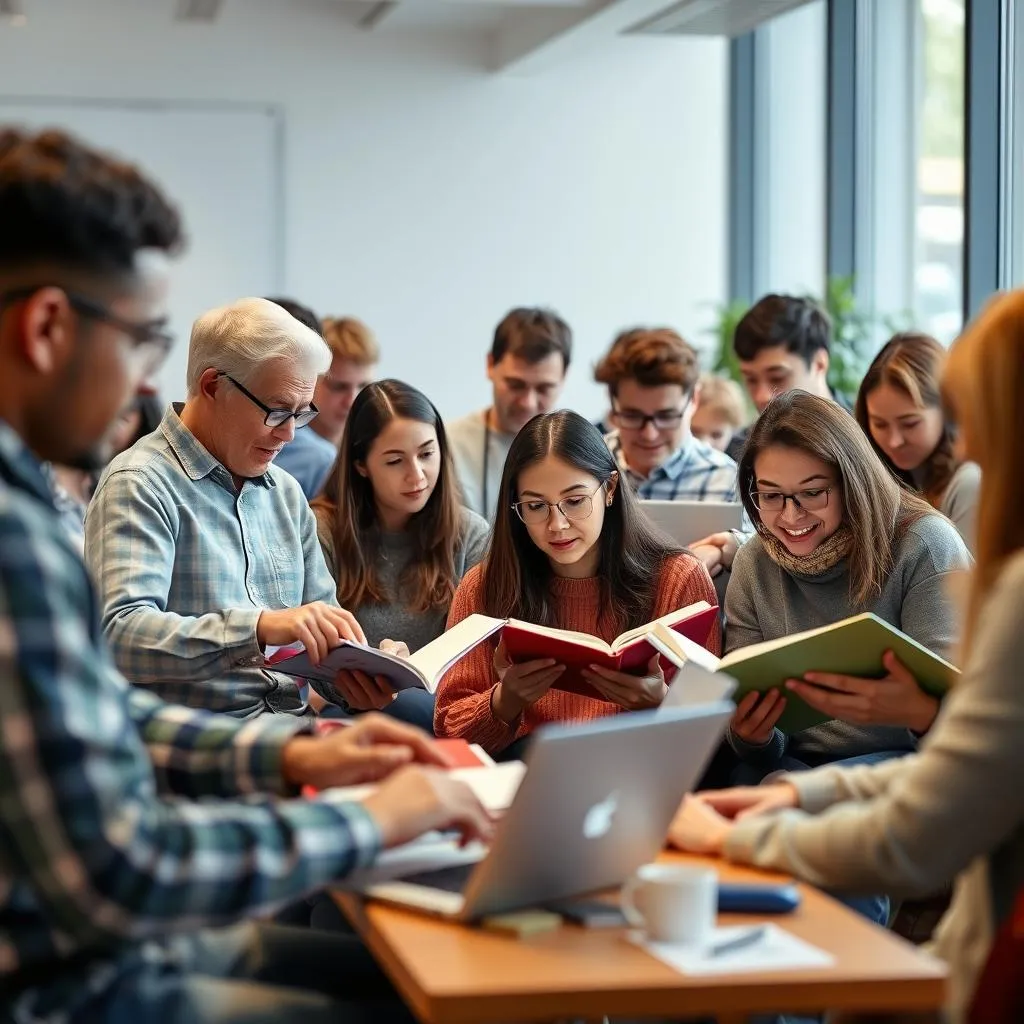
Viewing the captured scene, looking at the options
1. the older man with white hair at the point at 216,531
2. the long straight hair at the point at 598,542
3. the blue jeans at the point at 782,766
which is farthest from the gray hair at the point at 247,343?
the blue jeans at the point at 782,766

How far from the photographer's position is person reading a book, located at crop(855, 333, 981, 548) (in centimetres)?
390

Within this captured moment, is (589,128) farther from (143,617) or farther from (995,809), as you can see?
(995,809)

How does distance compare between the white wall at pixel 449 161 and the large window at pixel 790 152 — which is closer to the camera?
the white wall at pixel 449 161

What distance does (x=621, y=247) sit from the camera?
8.11 metres

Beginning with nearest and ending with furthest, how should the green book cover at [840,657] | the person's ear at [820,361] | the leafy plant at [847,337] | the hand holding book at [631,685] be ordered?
the green book cover at [840,657]
the hand holding book at [631,685]
the person's ear at [820,361]
the leafy plant at [847,337]

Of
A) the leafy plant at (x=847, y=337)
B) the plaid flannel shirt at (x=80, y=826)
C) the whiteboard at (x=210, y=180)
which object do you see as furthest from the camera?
the whiteboard at (x=210, y=180)

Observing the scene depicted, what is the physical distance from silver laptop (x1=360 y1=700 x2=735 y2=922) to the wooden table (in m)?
0.07

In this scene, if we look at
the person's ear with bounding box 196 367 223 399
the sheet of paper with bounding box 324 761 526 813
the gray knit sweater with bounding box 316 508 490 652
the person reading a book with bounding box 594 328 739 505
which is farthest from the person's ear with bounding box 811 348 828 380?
the sheet of paper with bounding box 324 761 526 813

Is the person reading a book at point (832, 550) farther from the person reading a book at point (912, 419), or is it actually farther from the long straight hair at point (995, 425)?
the long straight hair at point (995, 425)

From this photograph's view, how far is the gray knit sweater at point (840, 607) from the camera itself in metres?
2.85

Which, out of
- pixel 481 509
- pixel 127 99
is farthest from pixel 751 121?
pixel 481 509

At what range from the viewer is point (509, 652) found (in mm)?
2754

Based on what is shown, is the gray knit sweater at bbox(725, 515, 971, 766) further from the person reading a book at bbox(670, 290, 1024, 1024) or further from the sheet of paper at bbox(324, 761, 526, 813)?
the person reading a book at bbox(670, 290, 1024, 1024)

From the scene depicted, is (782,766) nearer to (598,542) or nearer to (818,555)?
(818,555)
